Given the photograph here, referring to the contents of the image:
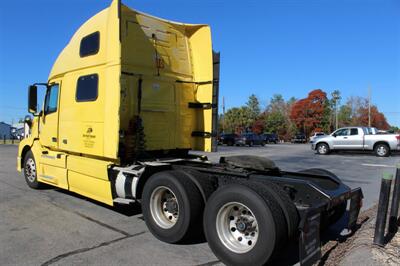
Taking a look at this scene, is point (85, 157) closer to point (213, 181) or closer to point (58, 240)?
point (58, 240)

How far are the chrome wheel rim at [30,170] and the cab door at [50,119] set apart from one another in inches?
26.1

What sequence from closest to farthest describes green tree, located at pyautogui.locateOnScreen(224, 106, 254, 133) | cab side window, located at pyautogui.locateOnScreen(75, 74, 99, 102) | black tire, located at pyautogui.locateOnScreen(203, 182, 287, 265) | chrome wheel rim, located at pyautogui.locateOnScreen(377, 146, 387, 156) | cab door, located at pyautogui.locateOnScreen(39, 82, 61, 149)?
black tire, located at pyautogui.locateOnScreen(203, 182, 287, 265), cab side window, located at pyautogui.locateOnScreen(75, 74, 99, 102), cab door, located at pyautogui.locateOnScreen(39, 82, 61, 149), chrome wheel rim, located at pyautogui.locateOnScreen(377, 146, 387, 156), green tree, located at pyautogui.locateOnScreen(224, 106, 254, 133)

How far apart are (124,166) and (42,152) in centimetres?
306

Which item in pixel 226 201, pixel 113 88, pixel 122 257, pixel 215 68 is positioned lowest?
pixel 122 257

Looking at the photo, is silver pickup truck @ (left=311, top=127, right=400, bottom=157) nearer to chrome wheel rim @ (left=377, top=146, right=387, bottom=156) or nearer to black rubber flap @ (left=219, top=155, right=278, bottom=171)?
chrome wheel rim @ (left=377, top=146, right=387, bottom=156)

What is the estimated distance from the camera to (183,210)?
16.7ft

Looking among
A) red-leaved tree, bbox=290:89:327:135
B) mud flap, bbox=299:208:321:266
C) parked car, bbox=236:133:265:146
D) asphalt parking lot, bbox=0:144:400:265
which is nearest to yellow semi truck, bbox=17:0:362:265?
mud flap, bbox=299:208:321:266

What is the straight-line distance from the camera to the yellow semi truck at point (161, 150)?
4.50m

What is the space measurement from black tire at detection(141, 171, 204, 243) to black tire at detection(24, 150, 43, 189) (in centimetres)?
476

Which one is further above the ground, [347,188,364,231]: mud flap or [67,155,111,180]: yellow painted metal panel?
[67,155,111,180]: yellow painted metal panel

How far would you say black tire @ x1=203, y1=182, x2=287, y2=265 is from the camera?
412cm

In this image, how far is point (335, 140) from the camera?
2516cm

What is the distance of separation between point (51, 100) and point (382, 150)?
21.2m

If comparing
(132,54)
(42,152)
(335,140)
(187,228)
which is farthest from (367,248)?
(335,140)
